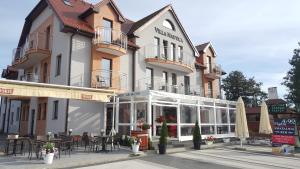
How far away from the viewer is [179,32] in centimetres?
2603

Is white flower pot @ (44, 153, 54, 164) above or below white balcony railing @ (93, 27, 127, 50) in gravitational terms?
below

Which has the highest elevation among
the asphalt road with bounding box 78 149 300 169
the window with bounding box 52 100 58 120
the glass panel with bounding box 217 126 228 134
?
the window with bounding box 52 100 58 120

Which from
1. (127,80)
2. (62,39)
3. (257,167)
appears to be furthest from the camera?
(127,80)

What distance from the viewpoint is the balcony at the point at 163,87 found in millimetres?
21578

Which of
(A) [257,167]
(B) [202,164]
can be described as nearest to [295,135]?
(A) [257,167]

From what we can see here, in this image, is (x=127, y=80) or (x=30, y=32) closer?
(x=127, y=80)

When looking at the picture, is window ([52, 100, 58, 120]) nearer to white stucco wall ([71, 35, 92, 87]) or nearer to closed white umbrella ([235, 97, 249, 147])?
white stucco wall ([71, 35, 92, 87])

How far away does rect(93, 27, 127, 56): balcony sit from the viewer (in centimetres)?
1830

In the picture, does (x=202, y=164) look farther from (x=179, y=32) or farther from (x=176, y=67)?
(x=179, y=32)

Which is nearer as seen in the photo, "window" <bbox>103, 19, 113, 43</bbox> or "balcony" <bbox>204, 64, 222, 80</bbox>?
"window" <bbox>103, 19, 113, 43</bbox>

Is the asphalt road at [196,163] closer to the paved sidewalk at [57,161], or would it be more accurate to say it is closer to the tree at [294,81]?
the paved sidewalk at [57,161]

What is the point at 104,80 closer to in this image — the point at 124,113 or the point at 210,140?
the point at 124,113

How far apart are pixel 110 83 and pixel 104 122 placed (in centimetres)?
280

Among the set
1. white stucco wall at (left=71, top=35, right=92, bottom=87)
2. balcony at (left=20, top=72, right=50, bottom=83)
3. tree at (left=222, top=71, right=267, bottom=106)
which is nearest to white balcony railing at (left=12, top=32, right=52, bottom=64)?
balcony at (left=20, top=72, right=50, bottom=83)
